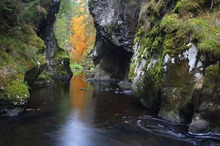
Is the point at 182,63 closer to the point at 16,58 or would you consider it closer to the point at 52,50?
the point at 16,58

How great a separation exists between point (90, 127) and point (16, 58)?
578 centimetres

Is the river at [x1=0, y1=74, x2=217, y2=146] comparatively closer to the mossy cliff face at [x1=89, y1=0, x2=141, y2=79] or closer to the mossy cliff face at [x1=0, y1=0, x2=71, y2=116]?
the mossy cliff face at [x1=0, y1=0, x2=71, y2=116]

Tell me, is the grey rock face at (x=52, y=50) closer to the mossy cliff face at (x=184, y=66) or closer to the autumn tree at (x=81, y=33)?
the autumn tree at (x=81, y=33)

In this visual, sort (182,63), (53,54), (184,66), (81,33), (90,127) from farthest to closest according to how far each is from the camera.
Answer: (81,33) → (53,54) → (182,63) → (184,66) → (90,127)

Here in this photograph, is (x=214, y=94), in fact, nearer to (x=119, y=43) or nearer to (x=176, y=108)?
(x=176, y=108)

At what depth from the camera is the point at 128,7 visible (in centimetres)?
2556

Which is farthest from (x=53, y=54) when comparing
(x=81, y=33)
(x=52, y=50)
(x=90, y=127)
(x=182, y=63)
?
(x=182, y=63)

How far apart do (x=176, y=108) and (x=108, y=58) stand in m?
21.6

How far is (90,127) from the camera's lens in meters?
11.8

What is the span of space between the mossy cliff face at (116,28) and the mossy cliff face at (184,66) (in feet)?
32.3

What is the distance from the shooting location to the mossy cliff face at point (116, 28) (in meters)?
25.7

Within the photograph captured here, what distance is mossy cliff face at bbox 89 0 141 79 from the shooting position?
1010 inches

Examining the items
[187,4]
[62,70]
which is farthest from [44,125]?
[62,70]

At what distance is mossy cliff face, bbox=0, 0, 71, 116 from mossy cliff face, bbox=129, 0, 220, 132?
5.94m
